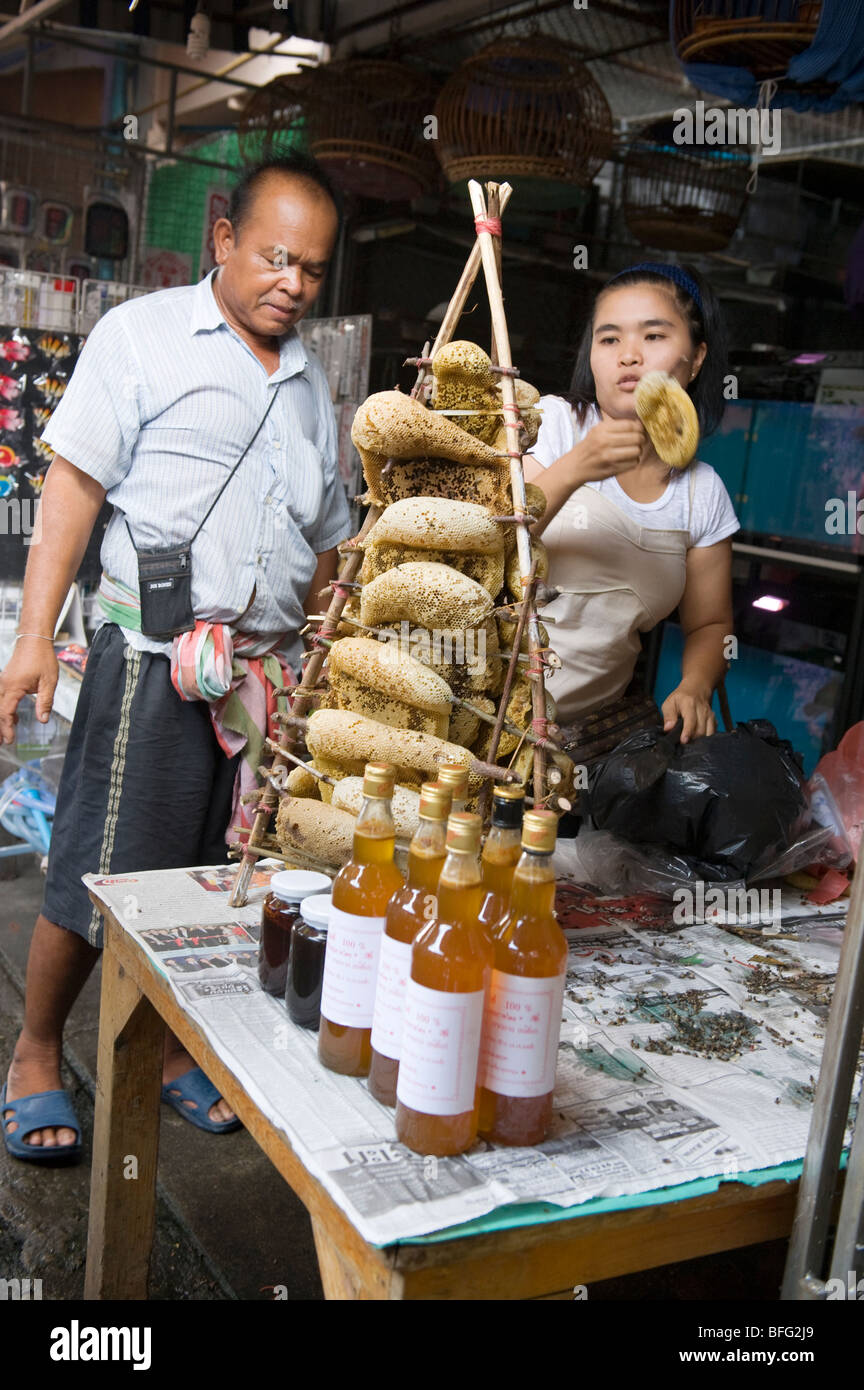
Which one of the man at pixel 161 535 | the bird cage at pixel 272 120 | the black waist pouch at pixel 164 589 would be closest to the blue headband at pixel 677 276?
the man at pixel 161 535

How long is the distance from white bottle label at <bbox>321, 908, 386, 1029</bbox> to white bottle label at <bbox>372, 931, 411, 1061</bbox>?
1.2 inches

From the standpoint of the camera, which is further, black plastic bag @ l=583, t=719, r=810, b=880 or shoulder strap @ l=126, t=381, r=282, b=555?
shoulder strap @ l=126, t=381, r=282, b=555

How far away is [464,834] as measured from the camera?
3.92 ft

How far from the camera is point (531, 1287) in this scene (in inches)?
47.5

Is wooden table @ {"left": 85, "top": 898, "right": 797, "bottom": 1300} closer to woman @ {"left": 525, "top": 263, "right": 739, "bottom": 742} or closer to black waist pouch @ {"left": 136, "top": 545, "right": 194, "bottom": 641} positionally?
black waist pouch @ {"left": 136, "top": 545, "right": 194, "bottom": 641}

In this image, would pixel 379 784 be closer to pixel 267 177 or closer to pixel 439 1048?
pixel 439 1048

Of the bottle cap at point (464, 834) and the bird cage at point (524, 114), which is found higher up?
the bird cage at point (524, 114)

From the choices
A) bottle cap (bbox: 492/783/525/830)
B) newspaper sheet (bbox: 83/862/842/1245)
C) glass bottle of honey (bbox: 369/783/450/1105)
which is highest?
bottle cap (bbox: 492/783/525/830)

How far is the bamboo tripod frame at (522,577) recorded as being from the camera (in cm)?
167

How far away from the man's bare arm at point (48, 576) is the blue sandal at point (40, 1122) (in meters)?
0.88

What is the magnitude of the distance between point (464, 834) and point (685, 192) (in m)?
4.50

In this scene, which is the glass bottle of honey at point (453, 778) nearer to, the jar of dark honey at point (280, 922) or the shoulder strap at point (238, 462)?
the jar of dark honey at point (280, 922)

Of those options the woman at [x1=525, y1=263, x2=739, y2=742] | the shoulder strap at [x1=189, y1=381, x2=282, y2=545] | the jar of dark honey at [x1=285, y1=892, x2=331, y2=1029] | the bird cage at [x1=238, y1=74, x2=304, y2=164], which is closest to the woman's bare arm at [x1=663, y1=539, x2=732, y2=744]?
the woman at [x1=525, y1=263, x2=739, y2=742]

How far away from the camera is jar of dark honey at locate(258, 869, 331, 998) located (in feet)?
5.19
